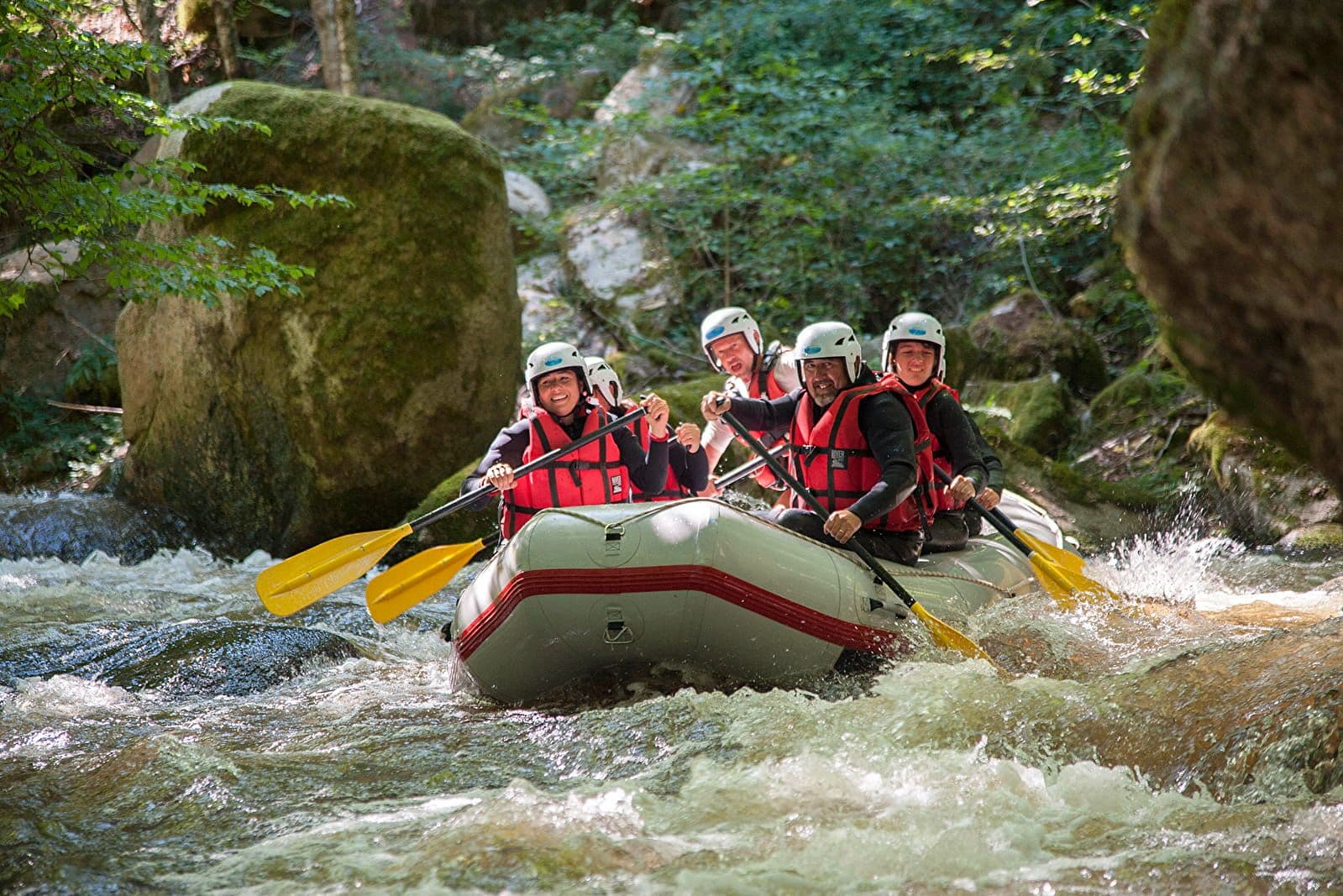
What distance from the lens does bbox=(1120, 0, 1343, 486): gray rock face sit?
1.51 metres

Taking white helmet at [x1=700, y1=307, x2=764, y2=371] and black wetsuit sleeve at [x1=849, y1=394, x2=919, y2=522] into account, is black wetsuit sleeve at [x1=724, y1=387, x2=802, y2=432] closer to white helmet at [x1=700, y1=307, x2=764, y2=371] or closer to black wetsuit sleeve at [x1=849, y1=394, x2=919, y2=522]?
white helmet at [x1=700, y1=307, x2=764, y2=371]

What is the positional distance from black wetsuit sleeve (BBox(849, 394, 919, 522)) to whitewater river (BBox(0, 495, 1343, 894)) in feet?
2.03

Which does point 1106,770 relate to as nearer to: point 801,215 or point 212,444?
point 212,444

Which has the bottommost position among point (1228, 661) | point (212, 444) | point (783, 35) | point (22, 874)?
point (212, 444)

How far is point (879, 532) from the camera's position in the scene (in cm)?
492

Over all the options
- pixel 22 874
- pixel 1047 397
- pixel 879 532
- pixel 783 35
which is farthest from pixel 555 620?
pixel 783 35

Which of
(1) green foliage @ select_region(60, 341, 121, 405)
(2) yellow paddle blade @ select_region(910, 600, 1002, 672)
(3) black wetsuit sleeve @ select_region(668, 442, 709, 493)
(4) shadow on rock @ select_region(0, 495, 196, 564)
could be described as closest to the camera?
Result: (2) yellow paddle blade @ select_region(910, 600, 1002, 672)

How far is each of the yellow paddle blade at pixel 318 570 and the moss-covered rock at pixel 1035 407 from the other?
5.84m

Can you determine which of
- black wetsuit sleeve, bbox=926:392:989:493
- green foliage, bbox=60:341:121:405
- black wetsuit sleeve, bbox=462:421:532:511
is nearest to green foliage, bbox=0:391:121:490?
green foliage, bbox=60:341:121:405

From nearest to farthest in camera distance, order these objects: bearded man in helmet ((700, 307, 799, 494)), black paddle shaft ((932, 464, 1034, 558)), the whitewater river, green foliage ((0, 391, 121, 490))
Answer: the whitewater river < black paddle shaft ((932, 464, 1034, 558)) < bearded man in helmet ((700, 307, 799, 494)) < green foliage ((0, 391, 121, 490))

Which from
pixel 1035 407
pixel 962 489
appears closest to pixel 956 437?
pixel 962 489

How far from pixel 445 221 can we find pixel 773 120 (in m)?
4.51

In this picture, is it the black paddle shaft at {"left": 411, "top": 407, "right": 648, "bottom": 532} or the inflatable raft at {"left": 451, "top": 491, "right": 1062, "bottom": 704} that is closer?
the inflatable raft at {"left": 451, "top": 491, "right": 1062, "bottom": 704}

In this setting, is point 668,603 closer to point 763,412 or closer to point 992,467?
point 763,412
